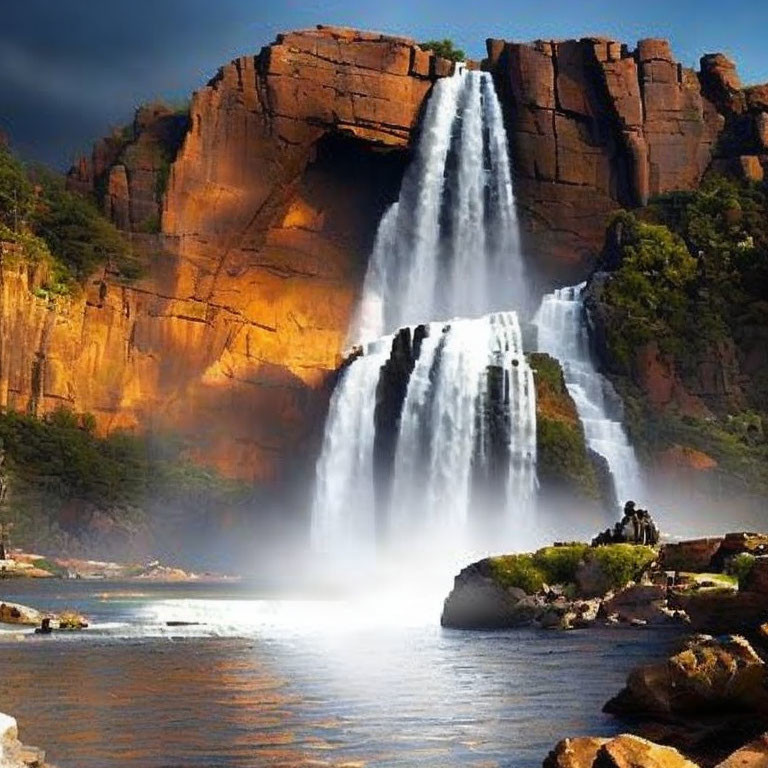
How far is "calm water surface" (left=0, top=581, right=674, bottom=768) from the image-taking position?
11883 mm

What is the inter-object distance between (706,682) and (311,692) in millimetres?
6432

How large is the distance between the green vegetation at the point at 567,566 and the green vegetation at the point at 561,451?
28.6 m

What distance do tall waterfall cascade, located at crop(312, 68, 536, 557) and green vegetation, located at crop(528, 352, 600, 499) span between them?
67 cm

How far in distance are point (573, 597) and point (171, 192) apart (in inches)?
2273

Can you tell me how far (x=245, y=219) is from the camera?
263 ft

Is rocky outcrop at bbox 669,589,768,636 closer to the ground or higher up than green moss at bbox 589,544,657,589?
closer to the ground

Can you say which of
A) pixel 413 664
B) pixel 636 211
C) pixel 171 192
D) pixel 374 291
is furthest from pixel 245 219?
pixel 413 664

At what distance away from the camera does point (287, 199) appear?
82875 millimetres

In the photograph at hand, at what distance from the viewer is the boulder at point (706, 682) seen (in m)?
12.2

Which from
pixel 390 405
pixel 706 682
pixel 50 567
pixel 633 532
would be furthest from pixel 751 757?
pixel 50 567

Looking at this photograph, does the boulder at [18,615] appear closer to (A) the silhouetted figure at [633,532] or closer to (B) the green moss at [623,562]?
(B) the green moss at [623,562]

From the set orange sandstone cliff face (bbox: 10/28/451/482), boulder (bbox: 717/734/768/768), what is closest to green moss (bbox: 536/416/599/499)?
orange sandstone cliff face (bbox: 10/28/451/482)

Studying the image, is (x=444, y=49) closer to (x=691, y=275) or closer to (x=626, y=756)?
(x=691, y=275)

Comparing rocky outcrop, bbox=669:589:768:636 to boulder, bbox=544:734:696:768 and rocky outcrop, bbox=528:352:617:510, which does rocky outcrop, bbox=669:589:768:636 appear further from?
rocky outcrop, bbox=528:352:617:510
